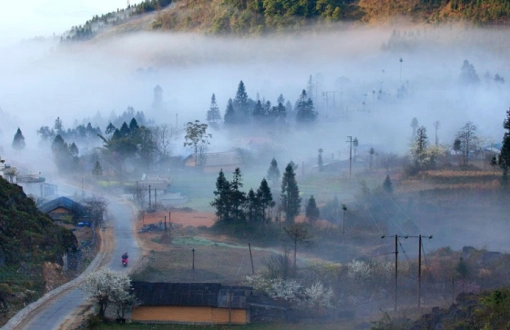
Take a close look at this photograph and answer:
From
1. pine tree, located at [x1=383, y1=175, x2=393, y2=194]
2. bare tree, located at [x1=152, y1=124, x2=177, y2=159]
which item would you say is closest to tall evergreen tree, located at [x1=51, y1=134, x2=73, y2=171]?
bare tree, located at [x1=152, y1=124, x2=177, y2=159]

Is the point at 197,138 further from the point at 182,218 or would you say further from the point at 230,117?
the point at 182,218

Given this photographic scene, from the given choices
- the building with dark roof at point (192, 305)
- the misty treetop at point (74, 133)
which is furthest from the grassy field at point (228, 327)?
the misty treetop at point (74, 133)

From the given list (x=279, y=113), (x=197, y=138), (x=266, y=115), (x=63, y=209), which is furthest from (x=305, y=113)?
(x=63, y=209)

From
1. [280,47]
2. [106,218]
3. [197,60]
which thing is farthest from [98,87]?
[106,218]

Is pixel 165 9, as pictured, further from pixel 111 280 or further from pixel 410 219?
pixel 111 280

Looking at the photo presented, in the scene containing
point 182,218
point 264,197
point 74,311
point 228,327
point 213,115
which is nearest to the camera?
point 228,327

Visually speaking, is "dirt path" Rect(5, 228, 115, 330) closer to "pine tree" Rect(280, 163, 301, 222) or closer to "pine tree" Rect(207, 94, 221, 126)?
"pine tree" Rect(280, 163, 301, 222)
